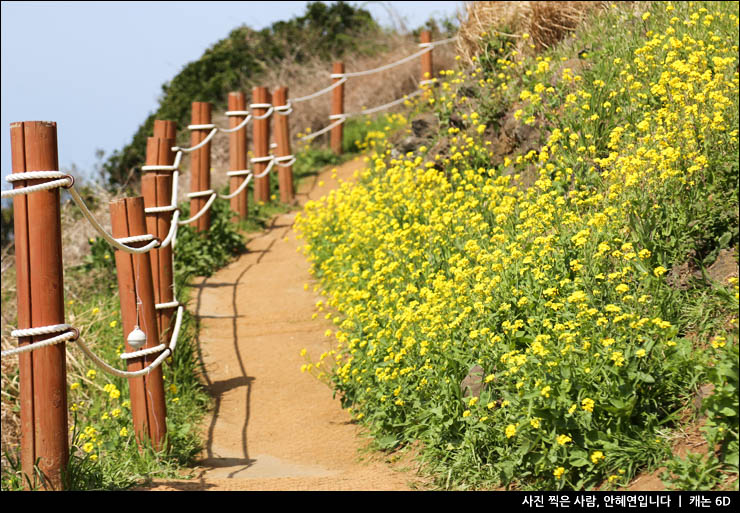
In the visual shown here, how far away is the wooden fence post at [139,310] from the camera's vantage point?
5371 mm

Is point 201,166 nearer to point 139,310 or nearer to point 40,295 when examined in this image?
point 139,310

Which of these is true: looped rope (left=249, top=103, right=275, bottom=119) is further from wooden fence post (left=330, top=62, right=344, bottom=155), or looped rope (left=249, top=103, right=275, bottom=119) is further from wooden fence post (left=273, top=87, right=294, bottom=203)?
wooden fence post (left=330, top=62, right=344, bottom=155)

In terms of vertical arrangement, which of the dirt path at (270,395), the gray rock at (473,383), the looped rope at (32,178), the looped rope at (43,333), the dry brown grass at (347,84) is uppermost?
the dry brown grass at (347,84)

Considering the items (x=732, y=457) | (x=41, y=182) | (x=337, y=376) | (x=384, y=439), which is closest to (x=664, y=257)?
(x=732, y=457)

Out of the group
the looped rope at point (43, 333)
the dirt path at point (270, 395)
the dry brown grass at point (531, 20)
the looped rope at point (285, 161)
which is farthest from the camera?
the looped rope at point (285, 161)

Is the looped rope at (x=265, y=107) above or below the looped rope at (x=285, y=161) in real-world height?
above

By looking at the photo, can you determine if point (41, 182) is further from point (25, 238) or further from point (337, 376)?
point (337, 376)

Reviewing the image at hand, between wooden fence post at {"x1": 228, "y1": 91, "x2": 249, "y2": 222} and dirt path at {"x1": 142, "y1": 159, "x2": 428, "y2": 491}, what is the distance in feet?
2.71

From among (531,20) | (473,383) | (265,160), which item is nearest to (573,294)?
(473,383)

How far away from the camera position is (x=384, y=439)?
5.34m

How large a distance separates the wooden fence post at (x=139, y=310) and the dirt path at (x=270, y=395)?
0.45 meters

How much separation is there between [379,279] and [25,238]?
2.55 m

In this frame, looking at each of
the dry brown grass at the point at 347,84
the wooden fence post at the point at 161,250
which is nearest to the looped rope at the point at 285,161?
the dry brown grass at the point at 347,84

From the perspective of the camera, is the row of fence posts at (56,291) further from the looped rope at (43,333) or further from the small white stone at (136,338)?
the small white stone at (136,338)
